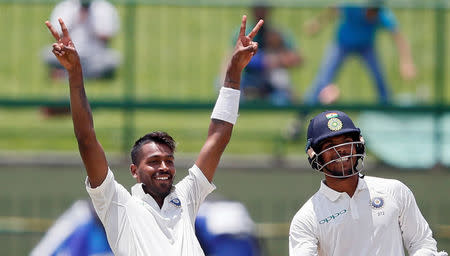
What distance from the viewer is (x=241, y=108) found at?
36.0 ft

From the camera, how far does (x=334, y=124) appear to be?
552cm

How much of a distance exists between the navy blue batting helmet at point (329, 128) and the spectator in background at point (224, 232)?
4144 millimetres

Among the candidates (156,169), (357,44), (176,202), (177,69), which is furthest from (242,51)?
(357,44)

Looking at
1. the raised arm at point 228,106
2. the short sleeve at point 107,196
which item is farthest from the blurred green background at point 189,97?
the short sleeve at point 107,196

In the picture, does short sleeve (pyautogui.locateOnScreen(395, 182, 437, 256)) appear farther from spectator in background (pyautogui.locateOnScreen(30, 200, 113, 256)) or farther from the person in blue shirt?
the person in blue shirt

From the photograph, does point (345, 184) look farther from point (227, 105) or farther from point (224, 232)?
point (224, 232)

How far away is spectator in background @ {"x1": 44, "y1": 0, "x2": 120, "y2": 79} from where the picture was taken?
37.3ft

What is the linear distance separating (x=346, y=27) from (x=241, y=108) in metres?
1.47

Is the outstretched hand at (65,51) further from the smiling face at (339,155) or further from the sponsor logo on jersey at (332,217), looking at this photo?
the sponsor logo on jersey at (332,217)

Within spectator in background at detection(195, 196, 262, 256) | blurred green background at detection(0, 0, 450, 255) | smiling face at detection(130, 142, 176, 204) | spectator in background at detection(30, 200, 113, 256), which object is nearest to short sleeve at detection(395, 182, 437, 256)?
smiling face at detection(130, 142, 176, 204)

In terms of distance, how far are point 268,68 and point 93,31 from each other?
200 centimetres

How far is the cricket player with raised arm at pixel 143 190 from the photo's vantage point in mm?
5570

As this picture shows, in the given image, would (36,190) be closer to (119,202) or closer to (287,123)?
(287,123)

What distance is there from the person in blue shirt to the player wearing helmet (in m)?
5.53
